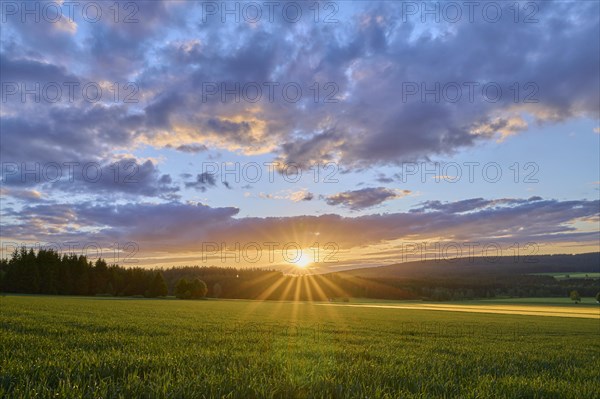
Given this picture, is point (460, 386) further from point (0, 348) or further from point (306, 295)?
point (306, 295)

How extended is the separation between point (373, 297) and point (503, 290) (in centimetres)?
5465

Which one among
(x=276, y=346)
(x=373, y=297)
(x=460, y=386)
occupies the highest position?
(x=460, y=386)

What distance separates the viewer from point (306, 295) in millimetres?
158125

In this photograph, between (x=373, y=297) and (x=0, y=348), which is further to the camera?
(x=373, y=297)

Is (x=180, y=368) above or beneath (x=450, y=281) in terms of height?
above

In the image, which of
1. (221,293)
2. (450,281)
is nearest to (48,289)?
(221,293)

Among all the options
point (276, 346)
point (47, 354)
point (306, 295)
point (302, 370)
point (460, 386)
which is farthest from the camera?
point (306, 295)

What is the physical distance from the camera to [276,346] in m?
10.9

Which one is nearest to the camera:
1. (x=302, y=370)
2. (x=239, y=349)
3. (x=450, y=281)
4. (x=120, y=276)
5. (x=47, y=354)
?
(x=302, y=370)

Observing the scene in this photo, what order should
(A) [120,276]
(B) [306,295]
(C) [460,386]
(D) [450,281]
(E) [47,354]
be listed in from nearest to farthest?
(C) [460,386], (E) [47,354], (A) [120,276], (B) [306,295], (D) [450,281]

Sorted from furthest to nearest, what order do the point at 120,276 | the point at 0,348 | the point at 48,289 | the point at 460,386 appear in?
the point at 120,276
the point at 48,289
the point at 0,348
the point at 460,386

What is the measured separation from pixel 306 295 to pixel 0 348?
154 metres

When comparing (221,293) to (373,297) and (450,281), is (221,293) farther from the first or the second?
(450,281)

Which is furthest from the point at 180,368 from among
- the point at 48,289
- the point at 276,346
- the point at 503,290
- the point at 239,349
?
the point at 503,290
